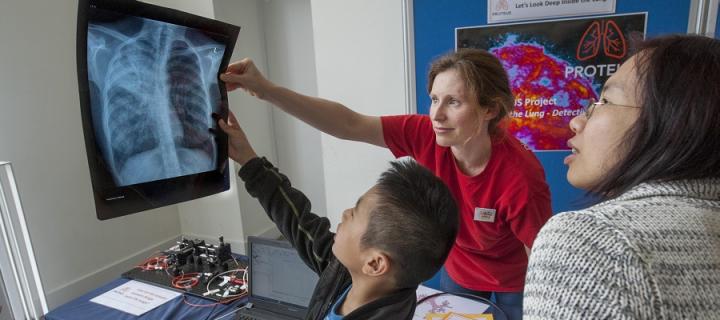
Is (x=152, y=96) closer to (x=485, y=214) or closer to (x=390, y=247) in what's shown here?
(x=390, y=247)

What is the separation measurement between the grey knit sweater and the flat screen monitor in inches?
40.2

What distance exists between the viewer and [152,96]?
1133mm

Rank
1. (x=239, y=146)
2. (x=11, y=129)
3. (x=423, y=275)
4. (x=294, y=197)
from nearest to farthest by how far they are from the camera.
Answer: (x=423, y=275) < (x=294, y=197) < (x=239, y=146) < (x=11, y=129)

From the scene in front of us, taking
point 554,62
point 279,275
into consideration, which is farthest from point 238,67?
point 554,62

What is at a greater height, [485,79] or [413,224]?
[485,79]

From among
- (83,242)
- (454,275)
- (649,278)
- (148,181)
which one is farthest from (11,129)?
(649,278)

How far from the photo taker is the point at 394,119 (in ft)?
5.36

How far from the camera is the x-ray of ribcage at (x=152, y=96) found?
1016mm

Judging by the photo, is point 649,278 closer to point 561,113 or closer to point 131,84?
point 131,84

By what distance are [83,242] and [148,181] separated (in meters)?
2.28

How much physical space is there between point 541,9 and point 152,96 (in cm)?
188

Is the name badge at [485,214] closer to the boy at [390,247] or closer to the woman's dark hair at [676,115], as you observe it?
the boy at [390,247]

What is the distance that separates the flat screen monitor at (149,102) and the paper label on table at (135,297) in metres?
0.64

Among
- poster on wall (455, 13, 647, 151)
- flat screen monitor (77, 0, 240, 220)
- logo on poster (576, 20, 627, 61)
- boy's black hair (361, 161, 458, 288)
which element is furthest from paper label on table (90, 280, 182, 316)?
logo on poster (576, 20, 627, 61)
